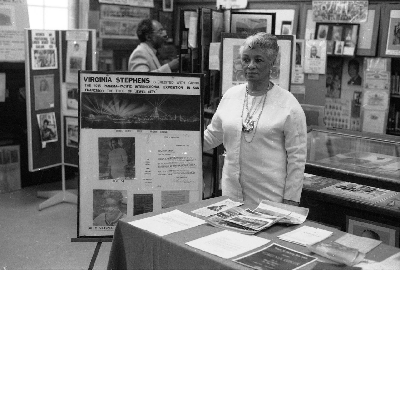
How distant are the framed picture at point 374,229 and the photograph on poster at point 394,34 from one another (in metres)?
2.57

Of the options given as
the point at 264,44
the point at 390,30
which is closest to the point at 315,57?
the point at 390,30

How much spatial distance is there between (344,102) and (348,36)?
0.60m

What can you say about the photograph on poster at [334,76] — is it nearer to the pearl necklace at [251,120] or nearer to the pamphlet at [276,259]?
the pearl necklace at [251,120]

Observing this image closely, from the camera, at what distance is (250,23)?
4.23 meters

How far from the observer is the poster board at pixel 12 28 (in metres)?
4.66

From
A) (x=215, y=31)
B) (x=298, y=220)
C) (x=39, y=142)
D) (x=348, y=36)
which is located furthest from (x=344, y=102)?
(x=298, y=220)

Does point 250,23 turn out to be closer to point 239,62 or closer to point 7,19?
point 239,62

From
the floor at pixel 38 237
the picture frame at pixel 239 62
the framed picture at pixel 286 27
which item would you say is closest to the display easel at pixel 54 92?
the floor at pixel 38 237

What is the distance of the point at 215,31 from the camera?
13.6 ft

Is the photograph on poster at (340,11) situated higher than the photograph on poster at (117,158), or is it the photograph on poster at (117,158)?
the photograph on poster at (340,11)

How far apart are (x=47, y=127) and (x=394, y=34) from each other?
2.91 metres

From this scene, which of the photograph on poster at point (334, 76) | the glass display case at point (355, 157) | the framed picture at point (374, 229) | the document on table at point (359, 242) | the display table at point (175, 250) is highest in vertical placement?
the photograph on poster at point (334, 76)

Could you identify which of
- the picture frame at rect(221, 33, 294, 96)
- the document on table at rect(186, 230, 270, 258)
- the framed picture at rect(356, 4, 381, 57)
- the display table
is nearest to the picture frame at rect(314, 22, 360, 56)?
the framed picture at rect(356, 4, 381, 57)
